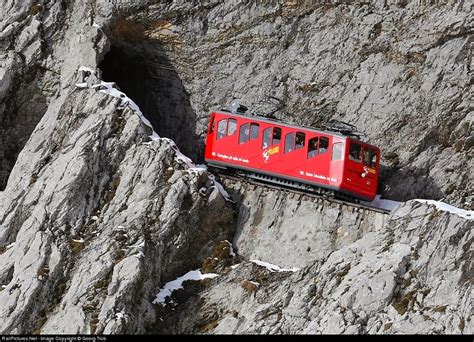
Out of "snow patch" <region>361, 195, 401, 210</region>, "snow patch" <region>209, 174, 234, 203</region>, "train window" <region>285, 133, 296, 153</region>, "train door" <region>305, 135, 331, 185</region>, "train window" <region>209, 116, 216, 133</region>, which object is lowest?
"snow patch" <region>209, 174, 234, 203</region>

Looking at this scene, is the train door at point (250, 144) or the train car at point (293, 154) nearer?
the train car at point (293, 154)

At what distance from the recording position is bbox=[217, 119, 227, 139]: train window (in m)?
40.8

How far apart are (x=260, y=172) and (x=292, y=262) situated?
513cm

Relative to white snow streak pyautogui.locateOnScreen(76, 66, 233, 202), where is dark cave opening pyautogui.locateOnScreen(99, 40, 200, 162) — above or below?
above

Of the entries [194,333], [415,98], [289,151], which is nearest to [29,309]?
[194,333]

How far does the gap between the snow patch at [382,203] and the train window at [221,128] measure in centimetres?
741

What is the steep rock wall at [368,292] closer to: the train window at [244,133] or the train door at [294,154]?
the train door at [294,154]

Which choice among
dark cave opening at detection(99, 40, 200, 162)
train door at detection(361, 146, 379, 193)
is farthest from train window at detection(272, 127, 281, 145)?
dark cave opening at detection(99, 40, 200, 162)

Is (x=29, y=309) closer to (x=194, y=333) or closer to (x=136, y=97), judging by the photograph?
(x=194, y=333)

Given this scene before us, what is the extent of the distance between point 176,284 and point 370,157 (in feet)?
34.7

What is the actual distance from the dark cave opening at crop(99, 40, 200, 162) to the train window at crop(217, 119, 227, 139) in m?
4.22

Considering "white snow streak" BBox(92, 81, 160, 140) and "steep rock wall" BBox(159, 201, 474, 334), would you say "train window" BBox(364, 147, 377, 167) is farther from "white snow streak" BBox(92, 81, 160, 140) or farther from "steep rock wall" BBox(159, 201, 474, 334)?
"white snow streak" BBox(92, 81, 160, 140)

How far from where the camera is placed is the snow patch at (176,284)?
1356 inches

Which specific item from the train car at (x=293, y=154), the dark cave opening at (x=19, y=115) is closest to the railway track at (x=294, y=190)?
the train car at (x=293, y=154)
